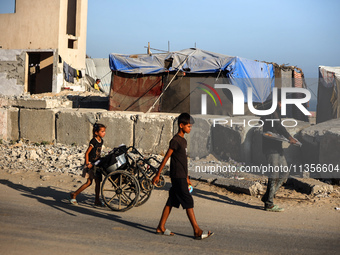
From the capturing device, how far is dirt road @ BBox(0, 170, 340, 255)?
166 inches

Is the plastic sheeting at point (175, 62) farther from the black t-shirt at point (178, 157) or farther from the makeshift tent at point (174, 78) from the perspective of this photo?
the black t-shirt at point (178, 157)

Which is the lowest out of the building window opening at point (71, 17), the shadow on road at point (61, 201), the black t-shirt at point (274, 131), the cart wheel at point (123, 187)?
the shadow on road at point (61, 201)

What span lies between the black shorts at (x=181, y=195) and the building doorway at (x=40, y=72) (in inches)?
707

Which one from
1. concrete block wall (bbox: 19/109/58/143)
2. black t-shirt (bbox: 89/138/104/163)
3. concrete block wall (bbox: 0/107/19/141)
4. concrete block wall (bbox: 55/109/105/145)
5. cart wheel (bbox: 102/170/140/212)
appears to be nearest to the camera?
cart wheel (bbox: 102/170/140/212)

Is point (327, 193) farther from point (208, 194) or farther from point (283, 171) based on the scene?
point (208, 194)

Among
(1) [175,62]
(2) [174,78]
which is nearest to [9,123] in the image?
(2) [174,78]

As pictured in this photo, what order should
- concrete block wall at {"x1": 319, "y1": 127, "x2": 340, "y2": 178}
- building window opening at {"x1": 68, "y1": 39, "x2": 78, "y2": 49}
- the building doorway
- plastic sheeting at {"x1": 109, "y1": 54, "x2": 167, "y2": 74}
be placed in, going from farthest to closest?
building window opening at {"x1": 68, "y1": 39, "x2": 78, "y2": 49} → the building doorway → plastic sheeting at {"x1": 109, "y1": 54, "x2": 167, "y2": 74} → concrete block wall at {"x1": 319, "y1": 127, "x2": 340, "y2": 178}

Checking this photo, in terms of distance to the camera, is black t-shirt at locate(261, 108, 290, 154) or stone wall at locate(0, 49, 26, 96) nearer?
black t-shirt at locate(261, 108, 290, 154)

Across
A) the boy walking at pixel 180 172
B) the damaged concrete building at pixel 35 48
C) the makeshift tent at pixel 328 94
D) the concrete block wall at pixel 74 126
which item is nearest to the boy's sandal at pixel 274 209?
the boy walking at pixel 180 172

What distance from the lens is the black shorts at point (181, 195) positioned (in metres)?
4.44

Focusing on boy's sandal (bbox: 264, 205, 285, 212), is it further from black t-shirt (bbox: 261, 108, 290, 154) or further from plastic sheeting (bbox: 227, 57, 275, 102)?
plastic sheeting (bbox: 227, 57, 275, 102)

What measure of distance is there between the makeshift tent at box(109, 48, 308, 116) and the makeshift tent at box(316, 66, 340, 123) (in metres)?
2.20

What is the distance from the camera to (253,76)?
13797mm

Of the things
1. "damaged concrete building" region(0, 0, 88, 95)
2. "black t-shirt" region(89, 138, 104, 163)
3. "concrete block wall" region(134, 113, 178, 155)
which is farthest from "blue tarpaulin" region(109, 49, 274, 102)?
"black t-shirt" region(89, 138, 104, 163)
